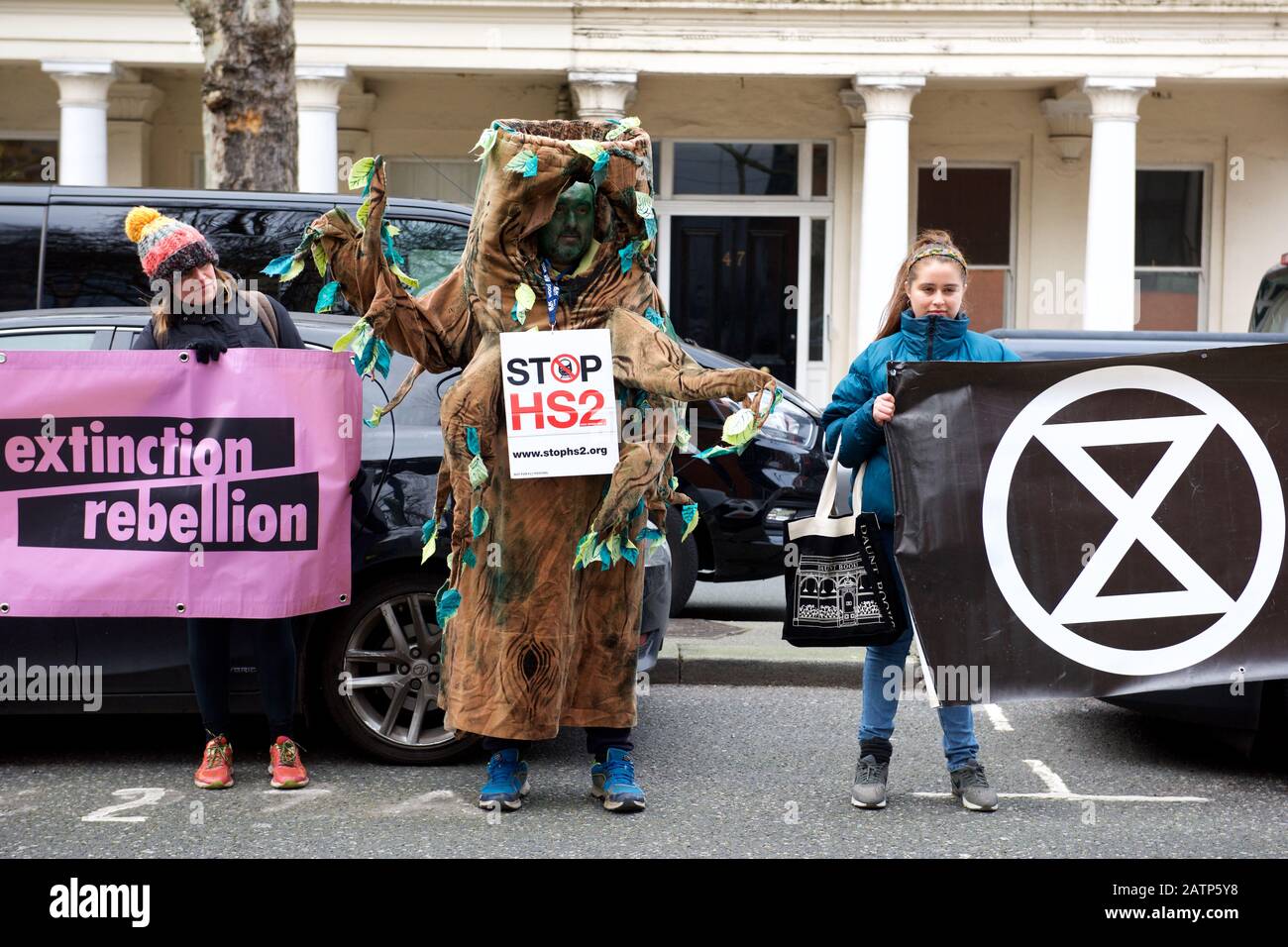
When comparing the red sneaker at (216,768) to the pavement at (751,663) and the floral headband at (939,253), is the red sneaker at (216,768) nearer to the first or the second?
the pavement at (751,663)

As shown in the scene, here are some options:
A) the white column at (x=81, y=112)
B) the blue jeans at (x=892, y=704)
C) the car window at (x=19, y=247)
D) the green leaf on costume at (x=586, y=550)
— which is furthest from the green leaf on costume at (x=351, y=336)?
the white column at (x=81, y=112)

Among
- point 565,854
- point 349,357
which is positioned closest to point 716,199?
point 349,357

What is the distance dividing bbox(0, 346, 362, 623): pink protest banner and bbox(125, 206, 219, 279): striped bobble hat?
11.4 inches

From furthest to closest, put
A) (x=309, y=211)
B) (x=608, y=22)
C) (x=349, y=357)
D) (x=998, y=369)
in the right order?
(x=608, y=22)
(x=309, y=211)
(x=349, y=357)
(x=998, y=369)

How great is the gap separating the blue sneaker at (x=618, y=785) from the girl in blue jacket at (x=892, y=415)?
2.31 feet

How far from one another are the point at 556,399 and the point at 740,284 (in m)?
12.7

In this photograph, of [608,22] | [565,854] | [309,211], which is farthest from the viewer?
[608,22]

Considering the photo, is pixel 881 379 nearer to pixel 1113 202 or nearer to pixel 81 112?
pixel 1113 202

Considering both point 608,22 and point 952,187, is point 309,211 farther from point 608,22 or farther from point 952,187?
point 952,187

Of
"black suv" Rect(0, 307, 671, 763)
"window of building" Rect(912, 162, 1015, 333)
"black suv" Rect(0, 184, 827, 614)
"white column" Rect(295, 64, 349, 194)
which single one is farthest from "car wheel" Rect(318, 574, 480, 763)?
"window of building" Rect(912, 162, 1015, 333)

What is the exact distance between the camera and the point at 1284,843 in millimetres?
4621

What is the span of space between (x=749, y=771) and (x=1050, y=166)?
42.9 feet

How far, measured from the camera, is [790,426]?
8.16m

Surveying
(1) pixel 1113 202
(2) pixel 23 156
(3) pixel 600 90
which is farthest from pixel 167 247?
(2) pixel 23 156
